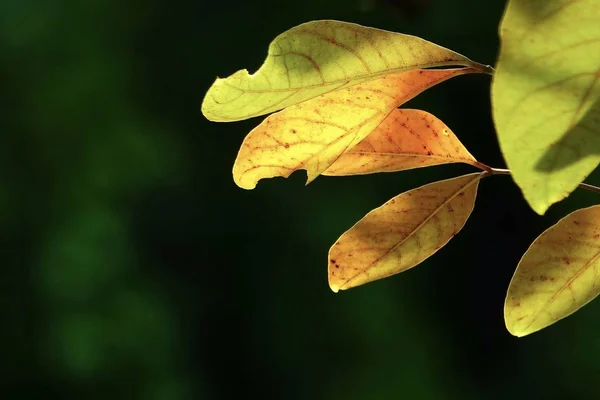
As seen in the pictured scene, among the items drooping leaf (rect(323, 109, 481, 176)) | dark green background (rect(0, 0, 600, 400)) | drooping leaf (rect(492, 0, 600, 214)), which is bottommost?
dark green background (rect(0, 0, 600, 400))

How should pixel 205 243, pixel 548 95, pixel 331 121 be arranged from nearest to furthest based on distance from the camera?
pixel 548 95, pixel 331 121, pixel 205 243

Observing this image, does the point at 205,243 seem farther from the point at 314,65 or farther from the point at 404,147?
the point at 314,65

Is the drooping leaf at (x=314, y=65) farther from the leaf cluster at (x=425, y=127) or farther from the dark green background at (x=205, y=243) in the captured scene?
the dark green background at (x=205, y=243)

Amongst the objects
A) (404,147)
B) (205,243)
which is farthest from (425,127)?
(205,243)

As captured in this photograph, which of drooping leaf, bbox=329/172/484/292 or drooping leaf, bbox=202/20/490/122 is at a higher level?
drooping leaf, bbox=202/20/490/122

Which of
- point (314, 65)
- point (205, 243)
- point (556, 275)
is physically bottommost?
point (205, 243)

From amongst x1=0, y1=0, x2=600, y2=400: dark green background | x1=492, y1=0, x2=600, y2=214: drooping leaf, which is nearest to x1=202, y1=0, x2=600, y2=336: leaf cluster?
x1=492, y1=0, x2=600, y2=214: drooping leaf

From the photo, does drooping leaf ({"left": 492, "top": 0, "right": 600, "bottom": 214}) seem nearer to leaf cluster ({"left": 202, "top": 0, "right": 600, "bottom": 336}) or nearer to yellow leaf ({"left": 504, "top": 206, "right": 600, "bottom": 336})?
leaf cluster ({"left": 202, "top": 0, "right": 600, "bottom": 336})
